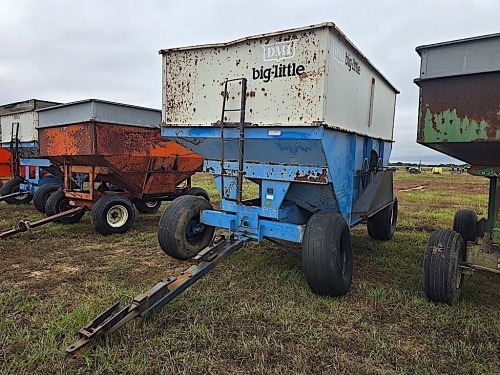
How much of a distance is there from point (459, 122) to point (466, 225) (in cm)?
281

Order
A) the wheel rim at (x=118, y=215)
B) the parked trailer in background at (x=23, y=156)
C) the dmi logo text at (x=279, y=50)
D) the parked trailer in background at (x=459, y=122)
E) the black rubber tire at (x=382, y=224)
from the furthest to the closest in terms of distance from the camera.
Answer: the parked trailer in background at (x=23, y=156)
the wheel rim at (x=118, y=215)
the black rubber tire at (x=382, y=224)
the dmi logo text at (x=279, y=50)
the parked trailer in background at (x=459, y=122)

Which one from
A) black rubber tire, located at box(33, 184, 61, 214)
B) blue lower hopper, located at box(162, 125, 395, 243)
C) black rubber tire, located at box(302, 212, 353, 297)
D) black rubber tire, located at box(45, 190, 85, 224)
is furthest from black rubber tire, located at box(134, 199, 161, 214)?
black rubber tire, located at box(302, 212, 353, 297)

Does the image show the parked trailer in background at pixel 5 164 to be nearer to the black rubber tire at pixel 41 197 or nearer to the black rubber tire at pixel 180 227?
the black rubber tire at pixel 41 197

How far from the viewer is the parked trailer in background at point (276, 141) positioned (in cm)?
371

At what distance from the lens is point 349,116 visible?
4387 mm

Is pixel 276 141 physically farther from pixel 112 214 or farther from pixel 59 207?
A: pixel 59 207

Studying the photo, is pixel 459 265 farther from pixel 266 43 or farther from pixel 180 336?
pixel 266 43

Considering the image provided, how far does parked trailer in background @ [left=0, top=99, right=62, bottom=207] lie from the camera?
9.12 m

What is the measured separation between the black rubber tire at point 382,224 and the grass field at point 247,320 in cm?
105

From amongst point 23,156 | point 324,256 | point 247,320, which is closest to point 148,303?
point 247,320

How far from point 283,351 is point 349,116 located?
271 cm

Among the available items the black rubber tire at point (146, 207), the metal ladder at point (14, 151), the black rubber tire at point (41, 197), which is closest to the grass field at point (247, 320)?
the black rubber tire at point (41, 197)

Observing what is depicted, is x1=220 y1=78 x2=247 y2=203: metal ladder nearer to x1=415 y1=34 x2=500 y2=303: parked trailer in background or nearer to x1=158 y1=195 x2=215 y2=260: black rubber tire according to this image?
x1=158 y1=195 x2=215 y2=260: black rubber tire

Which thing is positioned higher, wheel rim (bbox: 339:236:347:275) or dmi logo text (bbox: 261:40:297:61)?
dmi logo text (bbox: 261:40:297:61)
